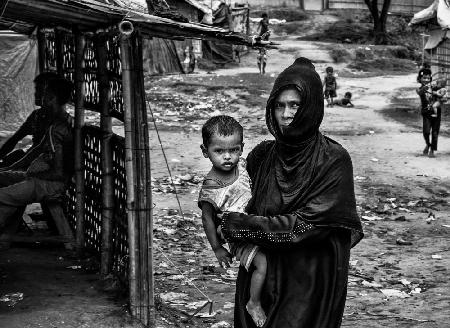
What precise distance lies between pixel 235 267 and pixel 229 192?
4.84m

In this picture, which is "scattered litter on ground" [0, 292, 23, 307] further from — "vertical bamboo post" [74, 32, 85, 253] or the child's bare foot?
the child's bare foot

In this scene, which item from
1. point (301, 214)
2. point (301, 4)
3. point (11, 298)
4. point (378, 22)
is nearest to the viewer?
point (301, 214)

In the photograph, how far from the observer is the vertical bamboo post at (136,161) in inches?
240

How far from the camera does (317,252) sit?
3.97 m

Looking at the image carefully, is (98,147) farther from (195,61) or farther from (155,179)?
(195,61)

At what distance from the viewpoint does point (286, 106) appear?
3.89 metres

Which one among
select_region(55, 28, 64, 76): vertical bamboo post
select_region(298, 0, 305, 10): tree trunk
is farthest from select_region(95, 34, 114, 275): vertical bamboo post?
select_region(298, 0, 305, 10): tree trunk

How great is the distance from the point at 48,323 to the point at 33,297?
25.0 inches

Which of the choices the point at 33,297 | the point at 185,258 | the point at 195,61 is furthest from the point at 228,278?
the point at 195,61

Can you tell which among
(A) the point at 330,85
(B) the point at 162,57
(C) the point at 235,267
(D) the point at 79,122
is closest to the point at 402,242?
(C) the point at 235,267

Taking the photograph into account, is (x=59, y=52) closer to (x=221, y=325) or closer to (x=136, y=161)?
(x=136, y=161)

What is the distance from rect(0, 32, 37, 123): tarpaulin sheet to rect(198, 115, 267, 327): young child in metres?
12.7

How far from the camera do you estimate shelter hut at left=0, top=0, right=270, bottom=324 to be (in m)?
5.82

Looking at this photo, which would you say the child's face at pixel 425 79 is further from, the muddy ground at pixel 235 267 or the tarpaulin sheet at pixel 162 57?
the tarpaulin sheet at pixel 162 57
